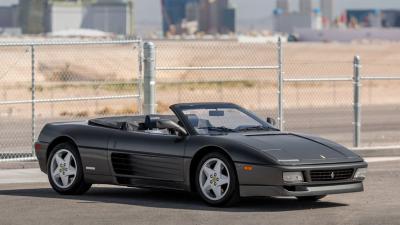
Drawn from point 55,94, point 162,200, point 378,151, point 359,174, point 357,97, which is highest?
point 357,97

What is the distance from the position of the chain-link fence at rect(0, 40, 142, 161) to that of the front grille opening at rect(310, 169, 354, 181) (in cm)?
705

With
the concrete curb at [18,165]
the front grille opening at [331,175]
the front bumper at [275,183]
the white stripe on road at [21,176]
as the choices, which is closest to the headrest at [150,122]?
the front bumper at [275,183]

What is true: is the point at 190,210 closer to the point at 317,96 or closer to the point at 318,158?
the point at 318,158

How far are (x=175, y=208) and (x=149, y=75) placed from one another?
23.0ft

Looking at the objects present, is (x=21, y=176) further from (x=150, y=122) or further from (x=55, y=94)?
(x=55, y=94)

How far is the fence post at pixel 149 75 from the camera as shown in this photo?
19828mm

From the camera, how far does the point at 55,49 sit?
293 ft

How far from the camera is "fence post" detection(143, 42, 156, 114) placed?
65.1 feet

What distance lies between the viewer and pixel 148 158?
45.1ft

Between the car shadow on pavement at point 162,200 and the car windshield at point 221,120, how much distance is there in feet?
2.73

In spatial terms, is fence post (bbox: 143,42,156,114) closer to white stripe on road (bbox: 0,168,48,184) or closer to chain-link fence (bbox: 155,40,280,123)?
chain-link fence (bbox: 155,40,280,123)

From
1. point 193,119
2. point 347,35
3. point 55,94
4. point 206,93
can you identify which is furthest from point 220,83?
point 347,35

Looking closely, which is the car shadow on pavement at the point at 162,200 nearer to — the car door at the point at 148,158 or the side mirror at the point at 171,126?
the car door at the point at 148,158

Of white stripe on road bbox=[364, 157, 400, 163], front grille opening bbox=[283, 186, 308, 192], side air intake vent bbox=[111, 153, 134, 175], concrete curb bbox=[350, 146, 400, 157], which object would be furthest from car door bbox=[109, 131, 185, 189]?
concrete curb bbox=[350, 146, 400, 157]
